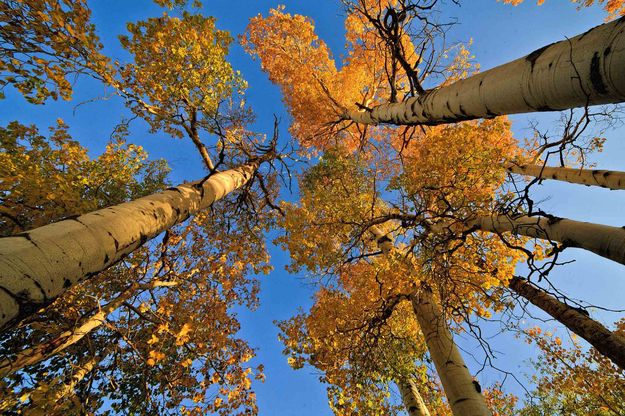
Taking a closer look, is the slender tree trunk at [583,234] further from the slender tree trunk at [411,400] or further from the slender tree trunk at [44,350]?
the slender tree trunk at [44,350]

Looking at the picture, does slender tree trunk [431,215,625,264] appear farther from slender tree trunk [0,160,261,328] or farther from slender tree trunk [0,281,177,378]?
slender tree trunk [0,281,177,378]

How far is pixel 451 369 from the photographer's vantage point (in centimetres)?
364

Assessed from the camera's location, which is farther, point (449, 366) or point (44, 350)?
point (44, 350)

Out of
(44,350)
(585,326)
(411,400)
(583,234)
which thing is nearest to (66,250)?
(44,350)

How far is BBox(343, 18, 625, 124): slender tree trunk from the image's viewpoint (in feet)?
4.40

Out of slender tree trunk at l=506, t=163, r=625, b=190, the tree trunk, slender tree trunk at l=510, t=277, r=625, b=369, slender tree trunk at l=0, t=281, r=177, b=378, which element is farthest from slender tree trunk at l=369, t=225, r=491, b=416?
slender tree trunk at l=0, t=281, r=177, b=378

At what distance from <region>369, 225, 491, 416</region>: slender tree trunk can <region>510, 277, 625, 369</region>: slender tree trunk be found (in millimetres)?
1408

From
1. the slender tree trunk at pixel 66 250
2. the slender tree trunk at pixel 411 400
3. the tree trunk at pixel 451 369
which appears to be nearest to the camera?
the slender tree trunk at pixel 66 250

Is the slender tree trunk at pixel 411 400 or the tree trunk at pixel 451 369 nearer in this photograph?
the tree trunk at pixel 451 369

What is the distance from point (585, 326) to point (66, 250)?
630 cm

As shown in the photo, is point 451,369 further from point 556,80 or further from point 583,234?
point 556,80

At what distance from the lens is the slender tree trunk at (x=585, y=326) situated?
12.0ft

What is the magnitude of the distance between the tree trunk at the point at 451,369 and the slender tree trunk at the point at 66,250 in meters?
3.90

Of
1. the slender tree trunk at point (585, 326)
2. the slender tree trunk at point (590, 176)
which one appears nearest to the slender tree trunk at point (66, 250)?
the slender tree trunk at point (585, 326)
